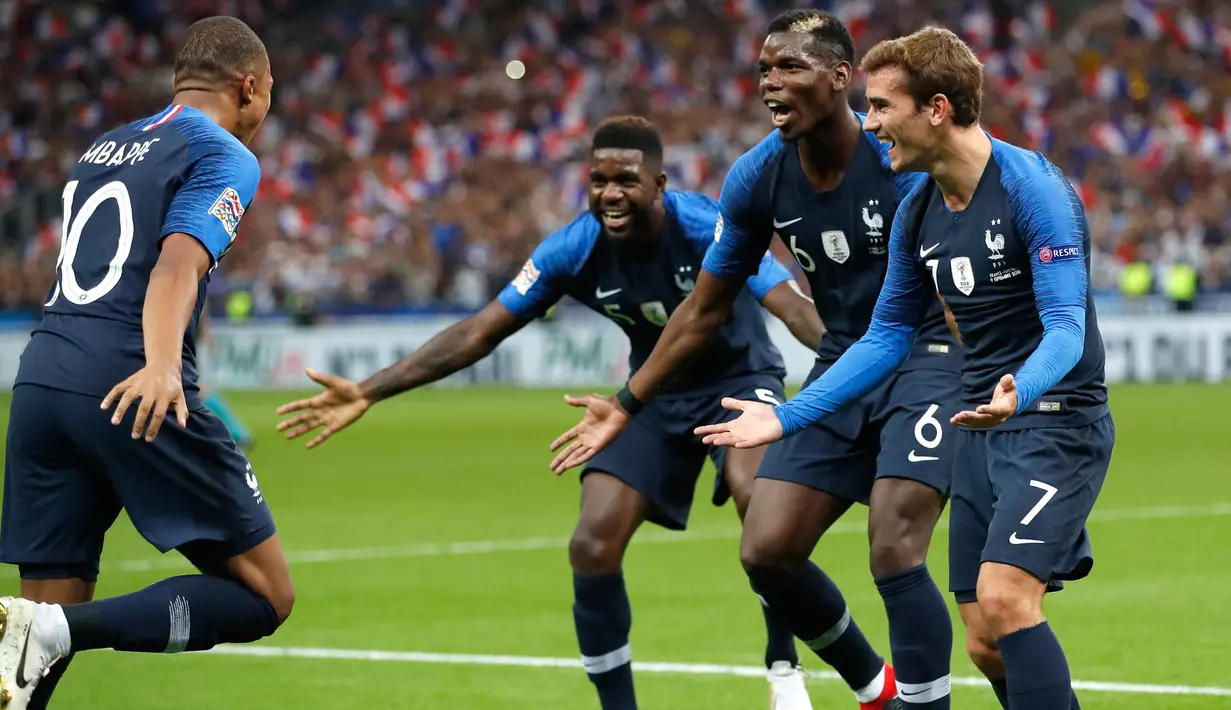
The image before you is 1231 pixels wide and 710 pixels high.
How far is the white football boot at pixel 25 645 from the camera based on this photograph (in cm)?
538

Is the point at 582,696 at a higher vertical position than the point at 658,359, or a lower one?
lower

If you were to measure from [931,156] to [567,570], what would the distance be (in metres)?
6.48

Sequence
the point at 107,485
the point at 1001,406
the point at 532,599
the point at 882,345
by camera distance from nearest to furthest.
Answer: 1. the point at 1001,406
2. the point at 107,485
3. the point at 882,345
4. the point at 532,599

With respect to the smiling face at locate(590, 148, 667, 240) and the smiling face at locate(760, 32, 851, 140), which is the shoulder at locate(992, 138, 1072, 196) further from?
the smiling face at locate(590, 148, 667, 240)

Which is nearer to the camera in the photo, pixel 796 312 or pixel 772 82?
pixel 772 82

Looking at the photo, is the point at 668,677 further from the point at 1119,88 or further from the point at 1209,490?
the point at 1119,88

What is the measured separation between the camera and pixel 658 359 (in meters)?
6.93

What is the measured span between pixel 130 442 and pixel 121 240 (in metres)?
0.63

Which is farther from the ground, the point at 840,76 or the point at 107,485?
the point at 840,76

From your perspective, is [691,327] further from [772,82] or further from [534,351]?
[534,351]

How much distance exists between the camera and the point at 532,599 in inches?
411

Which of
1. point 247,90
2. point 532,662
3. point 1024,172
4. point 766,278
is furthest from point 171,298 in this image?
point 532,662

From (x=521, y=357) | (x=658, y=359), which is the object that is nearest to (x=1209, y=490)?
(x=658, y=359)

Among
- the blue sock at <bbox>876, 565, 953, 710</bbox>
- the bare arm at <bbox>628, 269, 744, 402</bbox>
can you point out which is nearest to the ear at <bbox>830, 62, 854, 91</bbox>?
the bare arm at <bbox>628, 269, 744, 402</bbox>
